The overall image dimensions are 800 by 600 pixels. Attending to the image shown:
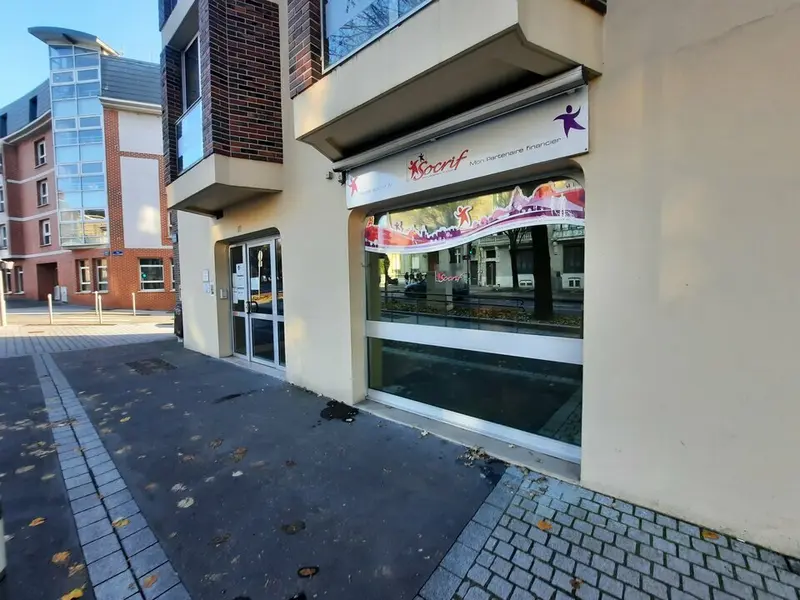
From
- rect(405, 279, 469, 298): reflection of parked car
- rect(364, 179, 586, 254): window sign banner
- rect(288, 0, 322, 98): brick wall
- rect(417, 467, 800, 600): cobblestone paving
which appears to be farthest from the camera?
rect(288, 0, 322, 98): brick wall

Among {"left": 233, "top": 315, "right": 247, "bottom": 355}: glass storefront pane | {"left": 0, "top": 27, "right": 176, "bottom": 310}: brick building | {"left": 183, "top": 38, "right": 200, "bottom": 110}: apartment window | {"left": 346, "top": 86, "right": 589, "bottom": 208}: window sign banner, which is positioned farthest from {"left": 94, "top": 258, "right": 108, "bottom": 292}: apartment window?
{"left": 346, "top": 86, "right": 589, "bottom": 208}: window sign banner

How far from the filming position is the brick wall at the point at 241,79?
546 centimetres

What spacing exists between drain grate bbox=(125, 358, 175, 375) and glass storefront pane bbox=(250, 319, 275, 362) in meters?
1.53

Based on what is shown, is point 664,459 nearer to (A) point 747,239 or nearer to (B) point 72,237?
(A) point 747,239

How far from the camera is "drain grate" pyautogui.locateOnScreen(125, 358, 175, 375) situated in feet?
23.1

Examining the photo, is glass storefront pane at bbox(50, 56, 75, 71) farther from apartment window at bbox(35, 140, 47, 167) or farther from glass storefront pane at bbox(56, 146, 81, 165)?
apartment window at bbox(35, 140, 47, 167)

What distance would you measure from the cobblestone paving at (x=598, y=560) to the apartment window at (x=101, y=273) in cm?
2567

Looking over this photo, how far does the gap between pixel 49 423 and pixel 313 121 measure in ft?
15.4

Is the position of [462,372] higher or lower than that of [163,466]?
higher

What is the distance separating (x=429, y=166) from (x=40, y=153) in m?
33.0

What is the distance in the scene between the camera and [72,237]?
21.8 m

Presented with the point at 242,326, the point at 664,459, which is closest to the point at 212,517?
the point at 664,459

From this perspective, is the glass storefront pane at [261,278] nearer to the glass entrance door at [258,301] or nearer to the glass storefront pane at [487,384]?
the glass entrance door at [258,301]

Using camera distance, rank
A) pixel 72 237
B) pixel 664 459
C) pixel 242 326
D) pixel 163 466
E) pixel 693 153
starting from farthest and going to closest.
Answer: pixel 72 237 → pixel 242 326 → pixel 163 466 → pixel 664 459 → pixel 693 153
